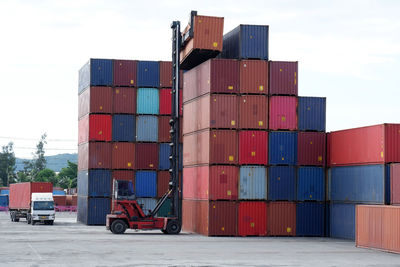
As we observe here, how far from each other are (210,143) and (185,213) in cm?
697

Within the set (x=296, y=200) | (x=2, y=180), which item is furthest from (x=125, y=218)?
(x=2, y=180)

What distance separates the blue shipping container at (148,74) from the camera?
52.0m

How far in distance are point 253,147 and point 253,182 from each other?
2085mm

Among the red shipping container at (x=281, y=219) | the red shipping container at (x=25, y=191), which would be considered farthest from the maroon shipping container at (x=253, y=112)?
the red shipping container at (x=25, y=191)

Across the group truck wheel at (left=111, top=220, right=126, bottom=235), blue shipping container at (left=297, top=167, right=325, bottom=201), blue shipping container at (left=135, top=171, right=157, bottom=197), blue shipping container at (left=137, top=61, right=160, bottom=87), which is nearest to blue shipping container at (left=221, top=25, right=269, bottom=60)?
blue shipping container at (left=297, top=167, right=325, bottom=201)

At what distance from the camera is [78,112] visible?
57250mm

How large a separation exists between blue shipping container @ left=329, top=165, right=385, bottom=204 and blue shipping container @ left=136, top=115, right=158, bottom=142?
1645 centimetres

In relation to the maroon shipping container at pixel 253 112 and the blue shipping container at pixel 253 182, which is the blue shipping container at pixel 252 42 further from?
the blue shipping container at pixel 253 182

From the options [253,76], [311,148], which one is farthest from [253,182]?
[253,76]

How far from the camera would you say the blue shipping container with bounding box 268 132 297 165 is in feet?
132

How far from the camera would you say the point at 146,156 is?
170 feet

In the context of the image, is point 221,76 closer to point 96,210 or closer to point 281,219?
point 281,219

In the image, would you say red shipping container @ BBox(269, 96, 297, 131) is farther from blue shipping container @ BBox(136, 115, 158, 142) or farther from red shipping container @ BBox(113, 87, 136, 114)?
red shipping container @ BBox(113, 87, 136, 114)

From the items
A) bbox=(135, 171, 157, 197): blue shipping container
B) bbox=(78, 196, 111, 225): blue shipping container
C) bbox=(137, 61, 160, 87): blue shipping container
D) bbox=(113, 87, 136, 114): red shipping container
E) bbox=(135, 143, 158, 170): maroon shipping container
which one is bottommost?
bbox=(78, 196, 111, 225): blue shipping container
